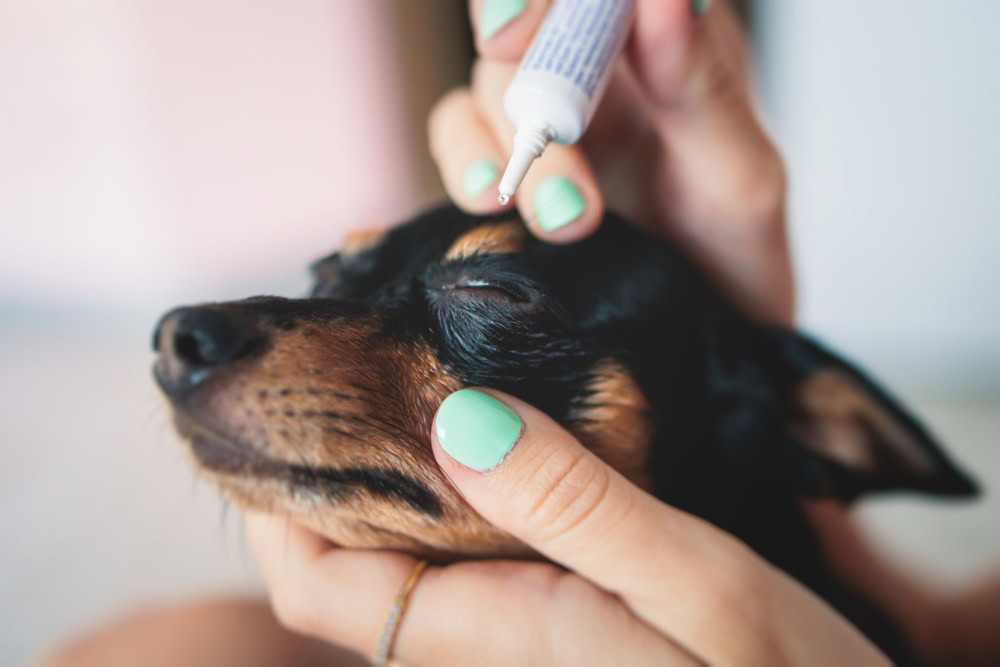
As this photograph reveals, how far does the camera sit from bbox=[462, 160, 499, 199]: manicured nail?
80 centimetres

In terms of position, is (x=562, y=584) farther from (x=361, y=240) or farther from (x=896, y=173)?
(x=896, y=173)

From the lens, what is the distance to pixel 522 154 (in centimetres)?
56

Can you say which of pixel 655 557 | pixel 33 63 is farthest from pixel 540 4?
pixel 33 63

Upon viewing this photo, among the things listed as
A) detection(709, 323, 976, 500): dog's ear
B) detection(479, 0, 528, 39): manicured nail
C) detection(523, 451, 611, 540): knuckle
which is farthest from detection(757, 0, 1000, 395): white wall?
detection(523, 451, 611, 540): knuckle

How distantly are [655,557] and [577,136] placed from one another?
0.36 m

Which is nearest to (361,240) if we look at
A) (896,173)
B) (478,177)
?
(478,177)

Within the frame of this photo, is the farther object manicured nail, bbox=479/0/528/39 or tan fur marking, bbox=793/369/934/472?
tan fur marking, bbox=793/369/934/472

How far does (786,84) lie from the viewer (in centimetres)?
161

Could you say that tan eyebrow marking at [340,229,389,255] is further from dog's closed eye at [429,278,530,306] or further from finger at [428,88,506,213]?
dog's closed eye at [429,278,530,306]

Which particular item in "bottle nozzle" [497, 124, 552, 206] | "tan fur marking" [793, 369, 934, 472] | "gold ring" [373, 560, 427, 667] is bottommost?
"tan fur marking" [793, 369, 934, 472]

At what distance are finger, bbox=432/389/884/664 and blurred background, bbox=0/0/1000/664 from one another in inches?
11.1

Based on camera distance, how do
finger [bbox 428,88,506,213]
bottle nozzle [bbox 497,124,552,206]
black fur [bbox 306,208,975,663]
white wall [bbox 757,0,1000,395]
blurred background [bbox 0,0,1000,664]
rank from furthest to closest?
white wall [bbox 757,0,1000,395] < blurred background [bbox 0,0,1000,664] < finger [bbox 428,88,506,213] < black fur [bbox 306,208,975,663] < bottle nozzle [bbox 497,124,552,206]

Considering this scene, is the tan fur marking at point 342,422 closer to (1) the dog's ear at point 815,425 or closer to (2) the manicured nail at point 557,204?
(2) the manicured nail at point 557,204

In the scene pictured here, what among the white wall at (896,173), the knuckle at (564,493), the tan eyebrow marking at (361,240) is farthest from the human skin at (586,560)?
the white wall at (896,173)
